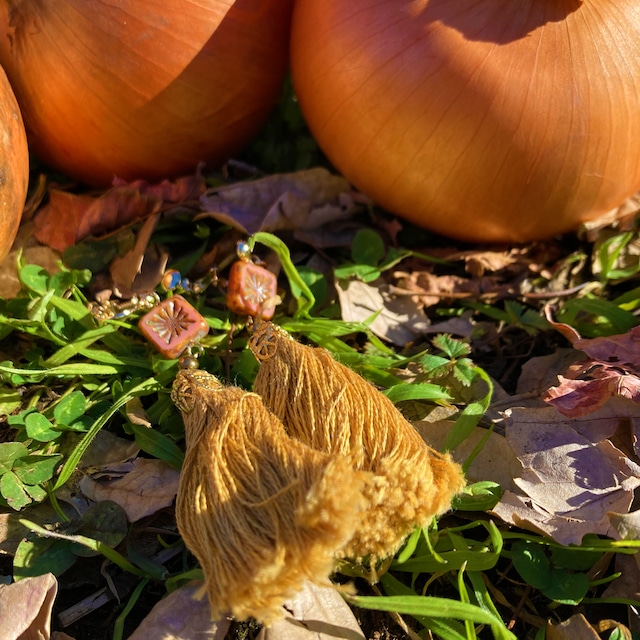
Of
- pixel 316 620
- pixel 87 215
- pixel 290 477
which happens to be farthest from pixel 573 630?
pixel 87 215

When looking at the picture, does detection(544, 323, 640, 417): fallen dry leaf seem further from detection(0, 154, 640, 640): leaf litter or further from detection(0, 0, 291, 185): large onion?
detection(0, 0, 291, 185): large onion

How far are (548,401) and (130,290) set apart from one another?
103 centimetres

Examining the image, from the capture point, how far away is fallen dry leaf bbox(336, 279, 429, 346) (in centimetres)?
163

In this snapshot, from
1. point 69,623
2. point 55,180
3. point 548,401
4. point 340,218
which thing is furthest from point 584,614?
point 55,180

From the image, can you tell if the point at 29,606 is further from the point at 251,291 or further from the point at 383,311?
the point at 383,311

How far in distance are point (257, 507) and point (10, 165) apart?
39.5 inches

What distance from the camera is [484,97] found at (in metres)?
1.43

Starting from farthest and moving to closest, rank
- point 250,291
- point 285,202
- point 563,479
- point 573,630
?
point 285,202 < point 250,291 < point 563,479 < point 573,630

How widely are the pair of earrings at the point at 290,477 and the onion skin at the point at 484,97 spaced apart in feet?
1.88

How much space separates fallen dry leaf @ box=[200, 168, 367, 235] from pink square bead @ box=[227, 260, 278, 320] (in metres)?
0.20

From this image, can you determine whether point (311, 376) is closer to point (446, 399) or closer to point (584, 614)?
point (446, 399)

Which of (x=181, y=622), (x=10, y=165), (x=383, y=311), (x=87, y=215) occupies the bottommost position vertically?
(x=181, y=622)

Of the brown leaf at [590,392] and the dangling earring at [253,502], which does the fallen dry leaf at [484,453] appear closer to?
the brown leaf at [590,392]

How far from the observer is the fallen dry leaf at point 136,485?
128cm
